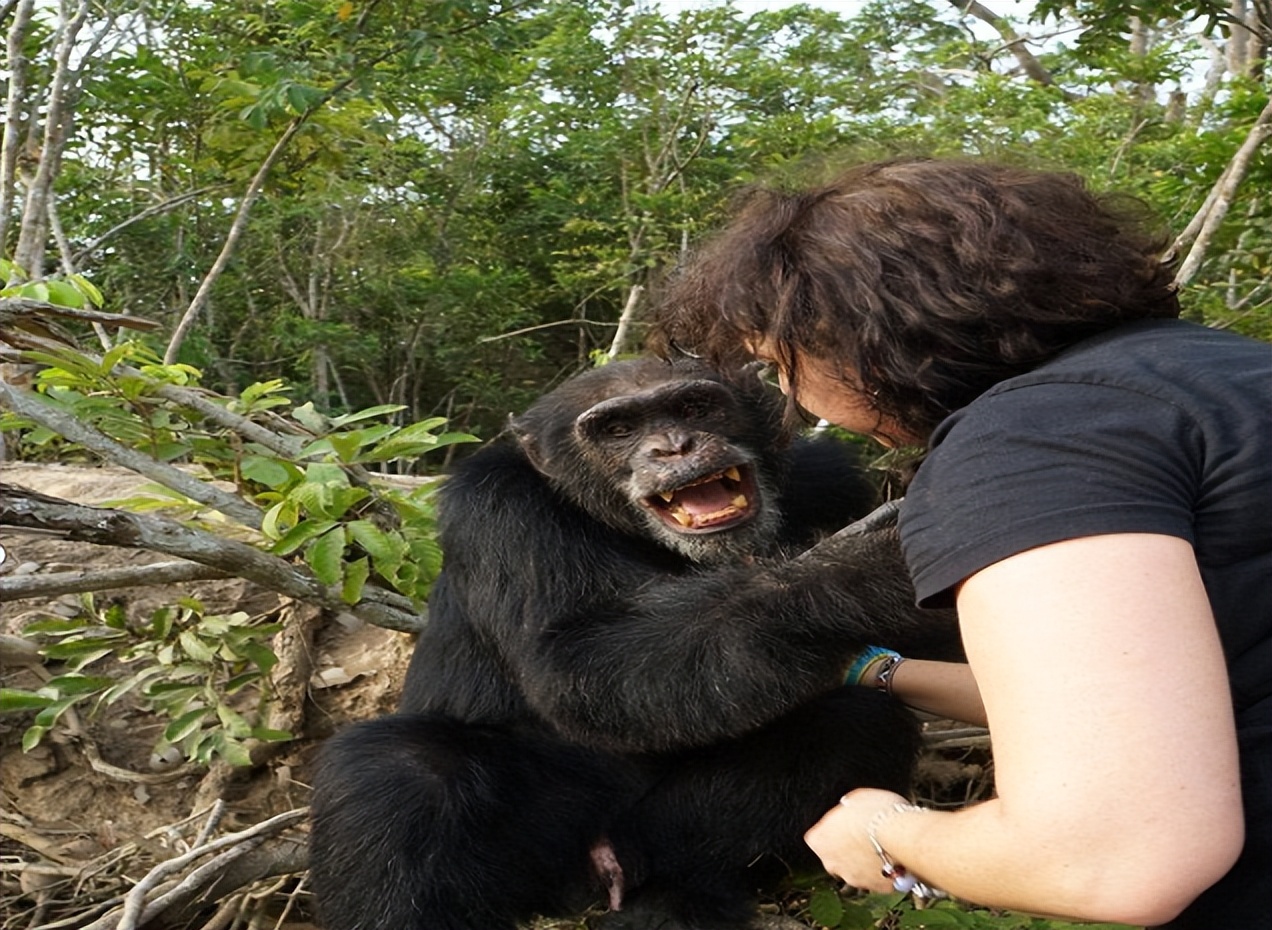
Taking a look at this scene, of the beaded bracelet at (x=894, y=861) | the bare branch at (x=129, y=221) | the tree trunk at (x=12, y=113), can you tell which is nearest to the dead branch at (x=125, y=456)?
the tree trunk at (x=12, y=113)

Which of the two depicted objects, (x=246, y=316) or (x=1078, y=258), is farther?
(x=246, y=316)

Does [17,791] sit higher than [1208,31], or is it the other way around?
[1208,31]

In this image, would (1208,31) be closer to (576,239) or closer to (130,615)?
(130,615)

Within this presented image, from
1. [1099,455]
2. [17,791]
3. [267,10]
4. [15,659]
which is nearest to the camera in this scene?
[1099,455]

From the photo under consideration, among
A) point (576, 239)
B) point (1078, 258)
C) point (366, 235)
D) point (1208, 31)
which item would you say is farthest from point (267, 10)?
point (1078, 258)

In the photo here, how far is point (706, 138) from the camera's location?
13625 mm

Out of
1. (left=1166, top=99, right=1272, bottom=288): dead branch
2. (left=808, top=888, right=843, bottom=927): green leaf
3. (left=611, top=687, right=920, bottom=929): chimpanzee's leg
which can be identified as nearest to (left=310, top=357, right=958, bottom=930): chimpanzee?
(left=611, top=687, right=920, bottom=929): chimpanzee's leg

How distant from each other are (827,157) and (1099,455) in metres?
1.48

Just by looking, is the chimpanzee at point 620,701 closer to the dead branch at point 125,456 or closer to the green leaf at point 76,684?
the dead branch at point 125,456

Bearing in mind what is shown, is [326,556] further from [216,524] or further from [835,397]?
[835,397]

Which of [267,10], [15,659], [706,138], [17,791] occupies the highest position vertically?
[267,10]

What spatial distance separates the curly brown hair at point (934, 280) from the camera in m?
2.16

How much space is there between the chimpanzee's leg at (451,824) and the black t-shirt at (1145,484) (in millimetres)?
2460

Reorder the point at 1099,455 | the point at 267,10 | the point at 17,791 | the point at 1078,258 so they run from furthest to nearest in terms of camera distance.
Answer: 1. the point at 267,10
2. the point at 17,791
3. the point at 1078,258
4. the point at 1099,455
